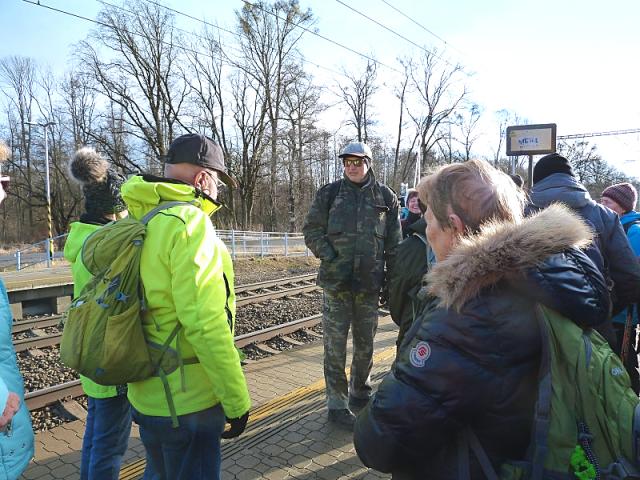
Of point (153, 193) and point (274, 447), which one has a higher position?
point (153, 193)

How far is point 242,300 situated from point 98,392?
20.8ft

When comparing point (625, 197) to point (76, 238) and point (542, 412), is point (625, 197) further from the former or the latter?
point (76, 238)

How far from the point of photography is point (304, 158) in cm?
3662

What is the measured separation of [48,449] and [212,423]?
259 cm

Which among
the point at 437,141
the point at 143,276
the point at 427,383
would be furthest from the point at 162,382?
the point at 437,141

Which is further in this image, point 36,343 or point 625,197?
point 36,343

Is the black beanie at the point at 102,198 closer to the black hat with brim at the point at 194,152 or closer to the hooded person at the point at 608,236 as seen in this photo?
the black hat with brim at the point at 194,152

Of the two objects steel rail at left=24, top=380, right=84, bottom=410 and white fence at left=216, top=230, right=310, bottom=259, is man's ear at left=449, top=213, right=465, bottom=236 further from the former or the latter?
white fence at left=216, top=230, right=310, bottom=259

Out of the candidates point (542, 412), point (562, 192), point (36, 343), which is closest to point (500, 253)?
point (542, 412)

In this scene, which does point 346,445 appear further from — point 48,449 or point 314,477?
point 48,449

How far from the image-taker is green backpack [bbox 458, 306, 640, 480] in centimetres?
119

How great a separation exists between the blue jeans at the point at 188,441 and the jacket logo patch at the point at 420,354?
3.79 feet

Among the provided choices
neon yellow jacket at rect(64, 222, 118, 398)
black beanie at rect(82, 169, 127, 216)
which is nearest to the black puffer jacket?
neon yellow jacket at rect(64, 222, 118, 398)

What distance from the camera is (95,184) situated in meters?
3.15
